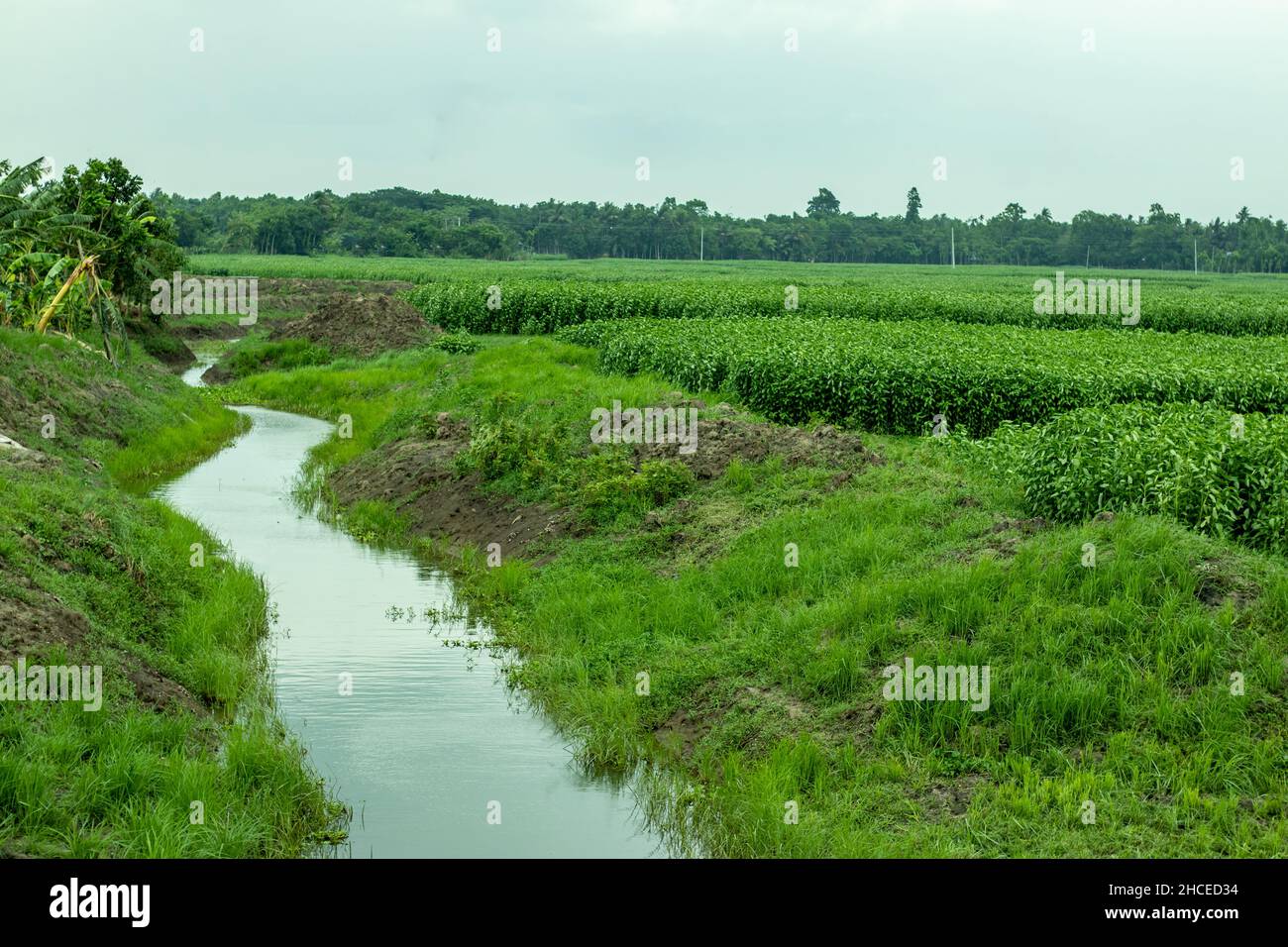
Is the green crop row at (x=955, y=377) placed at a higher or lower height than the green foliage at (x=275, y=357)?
lower

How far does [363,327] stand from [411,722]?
30.3m

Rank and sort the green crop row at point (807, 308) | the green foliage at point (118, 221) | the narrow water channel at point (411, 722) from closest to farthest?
the narrow water channel at point (411, 722) < the green foliage at point (118, 221) < the green crop row at point (807, 308)

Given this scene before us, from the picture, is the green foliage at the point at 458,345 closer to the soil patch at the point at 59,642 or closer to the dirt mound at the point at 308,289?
the dirt mound at the point at 308,289

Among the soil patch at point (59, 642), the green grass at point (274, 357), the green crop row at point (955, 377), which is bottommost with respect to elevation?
the soil patch at point (59, 642)

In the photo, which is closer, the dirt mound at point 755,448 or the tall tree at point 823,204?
the dirt mound at point 755,448

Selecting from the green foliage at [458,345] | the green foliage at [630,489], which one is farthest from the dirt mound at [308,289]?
the green foliage at [630,489]

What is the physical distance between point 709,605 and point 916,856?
16.1 ft

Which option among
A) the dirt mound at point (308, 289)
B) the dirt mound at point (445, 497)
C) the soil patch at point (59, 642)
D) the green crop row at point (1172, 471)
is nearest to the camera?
the soil patch at point (59, 642)

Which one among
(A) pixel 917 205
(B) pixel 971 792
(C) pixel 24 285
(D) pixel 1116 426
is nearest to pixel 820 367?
(D) pixel 1116 426

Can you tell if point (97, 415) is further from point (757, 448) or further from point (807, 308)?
point (807, 308)

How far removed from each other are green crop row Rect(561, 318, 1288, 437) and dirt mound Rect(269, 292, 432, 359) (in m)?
16.0

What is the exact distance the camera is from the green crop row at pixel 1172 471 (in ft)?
35.6

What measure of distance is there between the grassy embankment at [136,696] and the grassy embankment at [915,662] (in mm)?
2737

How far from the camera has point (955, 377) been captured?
64.7 feet
